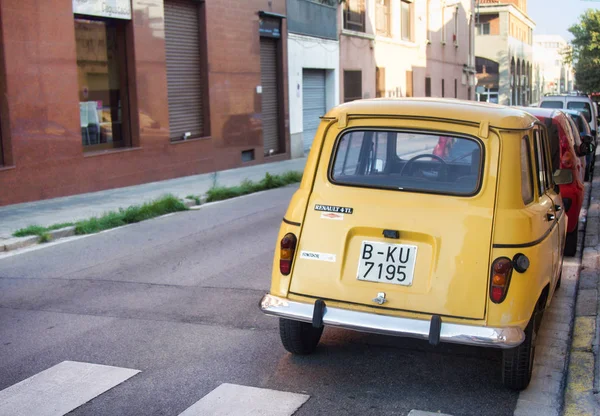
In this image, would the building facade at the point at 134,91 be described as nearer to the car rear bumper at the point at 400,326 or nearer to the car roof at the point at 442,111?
the car roof at the point at 442,111

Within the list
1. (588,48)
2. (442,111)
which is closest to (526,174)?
(442,111)

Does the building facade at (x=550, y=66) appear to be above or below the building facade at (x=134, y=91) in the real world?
above

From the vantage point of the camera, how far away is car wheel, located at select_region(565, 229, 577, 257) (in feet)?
30.4

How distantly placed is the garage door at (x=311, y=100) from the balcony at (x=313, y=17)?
1.37 meters

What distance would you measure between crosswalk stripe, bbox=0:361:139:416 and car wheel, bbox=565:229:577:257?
5.88 metres

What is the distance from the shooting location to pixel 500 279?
15.8 feet

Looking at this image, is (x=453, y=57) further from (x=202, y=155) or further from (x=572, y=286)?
(x=572, y=286)

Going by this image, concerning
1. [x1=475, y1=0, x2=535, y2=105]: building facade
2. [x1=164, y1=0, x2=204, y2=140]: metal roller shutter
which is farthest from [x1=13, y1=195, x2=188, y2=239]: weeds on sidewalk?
[x1=475, y1=0, x2=535, y2=105]: building facade

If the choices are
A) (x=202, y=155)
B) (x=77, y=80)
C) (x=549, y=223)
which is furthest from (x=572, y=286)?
(x=202, y=155)

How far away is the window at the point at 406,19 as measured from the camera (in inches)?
1465

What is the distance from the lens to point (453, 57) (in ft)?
158

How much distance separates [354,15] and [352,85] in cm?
280

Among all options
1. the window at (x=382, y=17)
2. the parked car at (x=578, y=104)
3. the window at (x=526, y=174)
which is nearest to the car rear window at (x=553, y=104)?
the parked car at (x=578, y=104)

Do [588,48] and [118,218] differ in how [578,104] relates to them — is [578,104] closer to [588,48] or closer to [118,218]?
[118,218]
